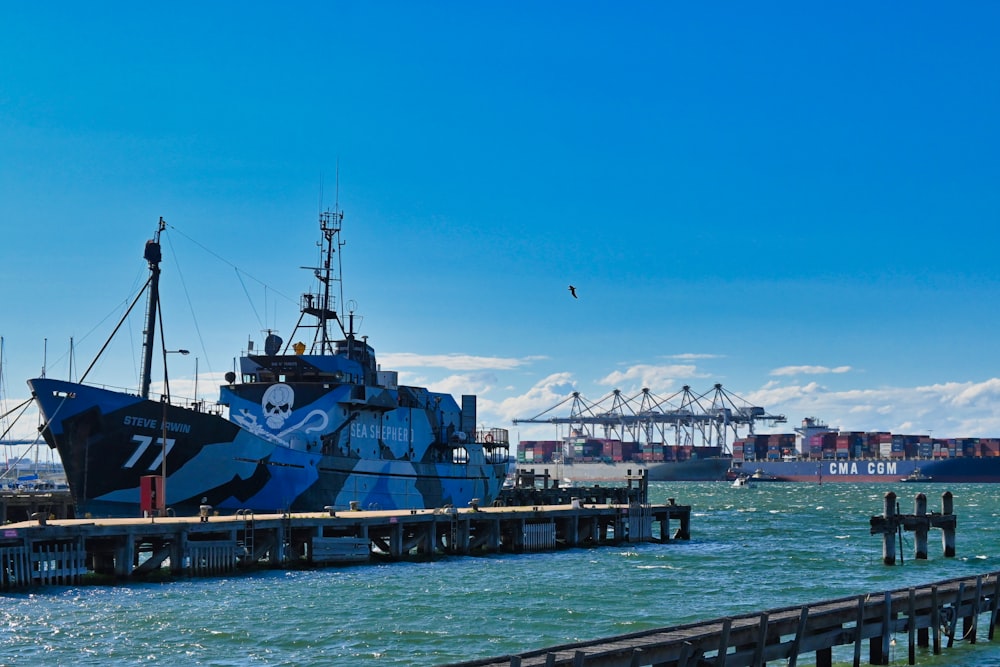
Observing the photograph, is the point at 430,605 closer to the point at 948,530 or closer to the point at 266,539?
the point at 266,539

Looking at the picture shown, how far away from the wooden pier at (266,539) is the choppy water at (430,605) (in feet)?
3.50

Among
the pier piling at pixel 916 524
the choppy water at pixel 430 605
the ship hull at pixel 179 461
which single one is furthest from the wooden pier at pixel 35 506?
the pier piling at pixel 916 524

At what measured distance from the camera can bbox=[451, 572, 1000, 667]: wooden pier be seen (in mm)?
17438

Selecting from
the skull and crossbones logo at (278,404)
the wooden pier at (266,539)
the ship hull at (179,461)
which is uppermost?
the skull and crossbones logo at (278,404)

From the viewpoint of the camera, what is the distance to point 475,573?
3950 cm

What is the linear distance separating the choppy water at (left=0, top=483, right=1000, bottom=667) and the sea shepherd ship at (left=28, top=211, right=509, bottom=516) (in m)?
7.30

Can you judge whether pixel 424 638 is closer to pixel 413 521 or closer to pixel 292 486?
pixel 413 521

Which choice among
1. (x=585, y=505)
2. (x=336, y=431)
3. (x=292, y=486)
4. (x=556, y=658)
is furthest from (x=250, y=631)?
(x=585, y=505)

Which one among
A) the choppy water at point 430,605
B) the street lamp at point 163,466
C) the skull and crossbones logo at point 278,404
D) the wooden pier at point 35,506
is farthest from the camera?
the skull and crossbones logo at point 278,404

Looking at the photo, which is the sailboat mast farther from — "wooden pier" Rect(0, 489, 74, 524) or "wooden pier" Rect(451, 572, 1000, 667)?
"wooden pier" Rect(451, 572, 1000, 667)

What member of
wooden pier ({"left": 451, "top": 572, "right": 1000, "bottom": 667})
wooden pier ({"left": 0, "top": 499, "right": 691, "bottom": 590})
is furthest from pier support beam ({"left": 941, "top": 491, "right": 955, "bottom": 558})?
wooden pier ({"left": 451, "top": 572, "right": 1000, "bottom": 667})

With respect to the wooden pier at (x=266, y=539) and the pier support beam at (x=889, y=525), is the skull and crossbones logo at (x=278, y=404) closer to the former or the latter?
the wooden pier at (x=266, y=539)

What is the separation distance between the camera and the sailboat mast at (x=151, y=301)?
147 ft

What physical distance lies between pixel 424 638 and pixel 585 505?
30598 mm
